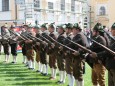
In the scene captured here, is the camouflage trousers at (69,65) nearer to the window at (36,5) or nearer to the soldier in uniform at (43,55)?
the soldier in uniform at (43,55)

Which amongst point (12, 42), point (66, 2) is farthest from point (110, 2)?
point (12, 42)

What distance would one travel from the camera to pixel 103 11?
56469 millimetres

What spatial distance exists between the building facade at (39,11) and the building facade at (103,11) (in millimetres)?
10783

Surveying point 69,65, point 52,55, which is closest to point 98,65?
point 69,65

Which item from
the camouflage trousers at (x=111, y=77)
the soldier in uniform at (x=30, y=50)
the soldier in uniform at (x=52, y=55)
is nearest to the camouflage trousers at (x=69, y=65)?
the soldier in uniform at (x=52, y=55)

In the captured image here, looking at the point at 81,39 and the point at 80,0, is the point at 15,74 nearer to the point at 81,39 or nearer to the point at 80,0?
the point at 81,39

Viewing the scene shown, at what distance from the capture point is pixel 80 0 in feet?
157

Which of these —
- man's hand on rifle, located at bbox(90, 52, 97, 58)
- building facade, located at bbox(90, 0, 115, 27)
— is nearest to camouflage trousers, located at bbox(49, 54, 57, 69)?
man's hand on rifle, located at bbox(90, 52, 97, 58)

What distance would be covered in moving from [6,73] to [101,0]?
4355 centimetres

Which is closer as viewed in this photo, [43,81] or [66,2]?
[43,81]

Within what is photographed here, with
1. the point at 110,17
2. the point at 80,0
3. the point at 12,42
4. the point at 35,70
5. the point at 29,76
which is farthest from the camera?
the point at 110,17

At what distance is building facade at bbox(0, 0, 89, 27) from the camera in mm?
33531

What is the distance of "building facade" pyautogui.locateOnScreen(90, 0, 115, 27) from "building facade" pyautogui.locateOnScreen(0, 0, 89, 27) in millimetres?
10783

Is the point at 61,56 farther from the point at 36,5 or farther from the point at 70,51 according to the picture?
the point at 36,5
